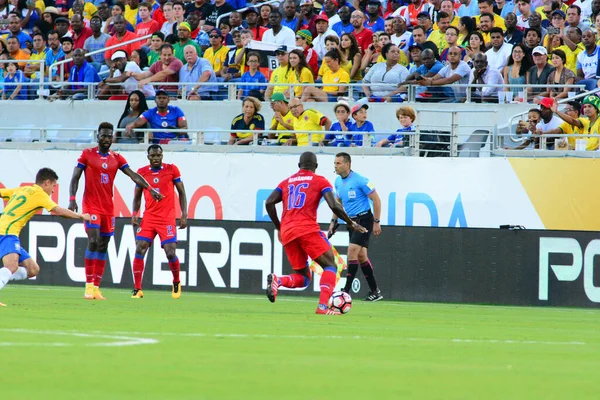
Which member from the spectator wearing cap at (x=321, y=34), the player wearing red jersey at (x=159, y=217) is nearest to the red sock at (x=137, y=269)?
the player wearing red jersey at (x=159, y=217)

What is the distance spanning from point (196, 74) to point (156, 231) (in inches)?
306

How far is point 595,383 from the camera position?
6938 mm

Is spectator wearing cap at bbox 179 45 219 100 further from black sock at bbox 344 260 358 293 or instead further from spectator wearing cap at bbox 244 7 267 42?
black sock at bbox 344 260 358 293

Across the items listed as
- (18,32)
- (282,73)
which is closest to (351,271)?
(282,73)

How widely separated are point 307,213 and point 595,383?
6.74 m

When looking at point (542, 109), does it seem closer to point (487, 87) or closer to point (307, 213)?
point (487, 87)

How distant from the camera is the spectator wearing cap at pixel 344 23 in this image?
2492 cm

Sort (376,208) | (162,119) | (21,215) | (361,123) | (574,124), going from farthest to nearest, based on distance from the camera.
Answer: (162,119) < (361,123) < (574,124) < (376,208) < (21,215)

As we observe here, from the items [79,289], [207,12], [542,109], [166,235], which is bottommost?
[79,289]

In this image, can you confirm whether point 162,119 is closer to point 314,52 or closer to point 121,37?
point 314,52

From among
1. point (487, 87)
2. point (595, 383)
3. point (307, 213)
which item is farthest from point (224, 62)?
point (595, 383)

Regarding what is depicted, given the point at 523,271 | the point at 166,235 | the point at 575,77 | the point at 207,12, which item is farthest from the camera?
the point at 207,12

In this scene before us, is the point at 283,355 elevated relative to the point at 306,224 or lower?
lower

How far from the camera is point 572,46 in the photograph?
21.7 metres
